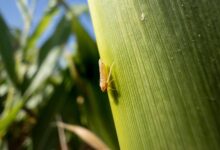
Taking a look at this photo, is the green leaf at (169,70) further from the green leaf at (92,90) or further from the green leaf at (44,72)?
the green leaf at (44,72)

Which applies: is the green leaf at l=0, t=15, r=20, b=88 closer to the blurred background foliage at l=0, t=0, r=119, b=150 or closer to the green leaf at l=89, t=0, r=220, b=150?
the blurred background foliage at l=0, t=0, r=119, b=150

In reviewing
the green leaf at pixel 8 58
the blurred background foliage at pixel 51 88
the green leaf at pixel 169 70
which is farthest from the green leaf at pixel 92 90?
the green leaf at pixel 169 70

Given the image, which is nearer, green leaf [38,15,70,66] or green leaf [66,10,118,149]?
green leaf [66,10,118,149]

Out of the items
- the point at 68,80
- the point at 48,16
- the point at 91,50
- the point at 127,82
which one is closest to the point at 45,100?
the point at 68,80

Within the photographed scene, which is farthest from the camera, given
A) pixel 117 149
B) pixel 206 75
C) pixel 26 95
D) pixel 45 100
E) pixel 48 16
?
pixel 48 16

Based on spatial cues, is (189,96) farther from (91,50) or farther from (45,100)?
(45,100)

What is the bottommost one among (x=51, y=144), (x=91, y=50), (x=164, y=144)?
(x=51, y=144)

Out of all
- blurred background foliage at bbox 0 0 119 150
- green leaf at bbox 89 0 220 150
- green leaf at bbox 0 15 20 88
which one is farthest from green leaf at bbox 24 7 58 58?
green leaf at bbox 89 0 220 150

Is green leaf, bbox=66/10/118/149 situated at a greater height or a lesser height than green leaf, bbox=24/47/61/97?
lesser
